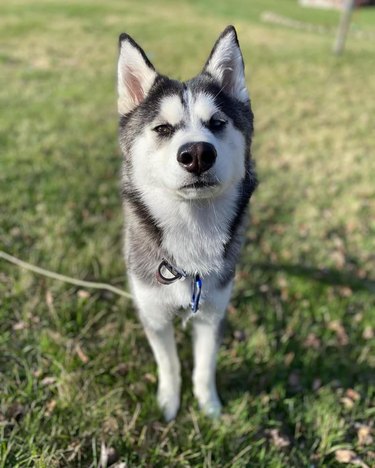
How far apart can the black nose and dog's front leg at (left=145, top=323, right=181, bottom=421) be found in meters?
1.13

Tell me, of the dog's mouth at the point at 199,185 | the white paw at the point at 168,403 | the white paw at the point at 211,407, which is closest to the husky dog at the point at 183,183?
the dog's mouth at the point at 199,185

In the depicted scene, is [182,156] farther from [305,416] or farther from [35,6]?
[35,6]

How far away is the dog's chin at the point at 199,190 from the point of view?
196cm

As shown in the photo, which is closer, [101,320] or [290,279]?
[101,320]

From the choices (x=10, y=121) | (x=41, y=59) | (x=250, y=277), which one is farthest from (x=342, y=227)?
(x=41, y=59)

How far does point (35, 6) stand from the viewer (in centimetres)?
1634

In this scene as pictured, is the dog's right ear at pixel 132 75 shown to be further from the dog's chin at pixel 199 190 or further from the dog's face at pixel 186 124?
the dog's chin at pixel 199 190

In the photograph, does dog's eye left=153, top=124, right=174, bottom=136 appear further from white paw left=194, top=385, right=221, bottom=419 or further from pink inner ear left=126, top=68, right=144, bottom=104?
white paw left=194, top=385, right=221, bottom=419

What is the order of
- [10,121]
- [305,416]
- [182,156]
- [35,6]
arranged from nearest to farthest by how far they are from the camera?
[182,156], [305,416], [10,121], [35,6]

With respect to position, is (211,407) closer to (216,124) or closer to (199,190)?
(199,190)

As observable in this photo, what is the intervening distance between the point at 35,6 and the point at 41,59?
8.38 metres

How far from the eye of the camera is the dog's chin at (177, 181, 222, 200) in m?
1.96

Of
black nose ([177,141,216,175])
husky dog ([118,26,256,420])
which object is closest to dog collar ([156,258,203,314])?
husky dog ([118,26,256,420])

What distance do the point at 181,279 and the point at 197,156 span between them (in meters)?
0.79
